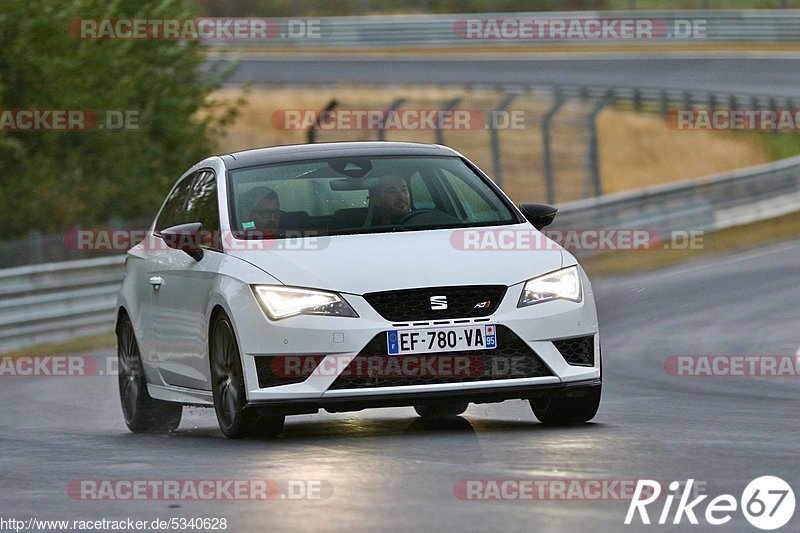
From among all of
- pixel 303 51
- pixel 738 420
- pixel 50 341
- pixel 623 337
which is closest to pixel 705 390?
pixel 738 420

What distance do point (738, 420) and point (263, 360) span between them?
2709mm

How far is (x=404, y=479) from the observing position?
23.6ft

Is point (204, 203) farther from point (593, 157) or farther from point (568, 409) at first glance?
point (593, 157)

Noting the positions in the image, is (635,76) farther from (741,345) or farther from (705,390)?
(705,390)

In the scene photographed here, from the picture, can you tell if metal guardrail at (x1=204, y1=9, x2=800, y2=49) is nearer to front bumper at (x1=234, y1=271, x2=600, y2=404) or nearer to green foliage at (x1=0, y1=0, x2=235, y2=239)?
green foliage at (x1=0, y1=0, x2=235, y2=239)

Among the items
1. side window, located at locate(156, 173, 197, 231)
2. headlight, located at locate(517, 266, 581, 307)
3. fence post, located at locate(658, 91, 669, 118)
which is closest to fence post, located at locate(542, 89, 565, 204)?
fence post, located at locate(658, 91, 669, 118)

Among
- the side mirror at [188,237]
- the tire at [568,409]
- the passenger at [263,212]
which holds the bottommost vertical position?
the tire at [568,409]

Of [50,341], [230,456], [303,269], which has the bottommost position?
[50,341]

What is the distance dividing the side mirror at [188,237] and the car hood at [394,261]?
42cm

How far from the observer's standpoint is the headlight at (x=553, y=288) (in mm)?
8805

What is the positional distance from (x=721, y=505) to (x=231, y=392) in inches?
129

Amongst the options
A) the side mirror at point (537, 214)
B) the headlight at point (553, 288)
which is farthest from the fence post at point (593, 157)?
the headlight at point (553, 288)

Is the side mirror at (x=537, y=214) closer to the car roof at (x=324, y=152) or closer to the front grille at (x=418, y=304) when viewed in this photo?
the car roof at (x=324, y=152)

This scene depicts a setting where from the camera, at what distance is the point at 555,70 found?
155 feet
